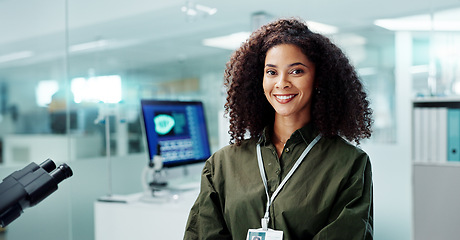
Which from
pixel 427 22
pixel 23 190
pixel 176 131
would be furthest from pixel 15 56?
pixel 427 22

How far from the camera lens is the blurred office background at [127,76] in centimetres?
312

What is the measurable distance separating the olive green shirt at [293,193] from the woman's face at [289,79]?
0.10 meters

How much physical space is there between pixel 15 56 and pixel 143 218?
2.02 m

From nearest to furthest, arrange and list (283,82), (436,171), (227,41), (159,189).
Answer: (283,82)
(159,189)
(436,171)
(227,41)

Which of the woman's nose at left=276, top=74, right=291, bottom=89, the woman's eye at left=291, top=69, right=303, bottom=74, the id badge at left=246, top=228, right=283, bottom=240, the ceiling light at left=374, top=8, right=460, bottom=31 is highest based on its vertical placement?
the ceiling light at left=374, top=8, right=460, bottom=31

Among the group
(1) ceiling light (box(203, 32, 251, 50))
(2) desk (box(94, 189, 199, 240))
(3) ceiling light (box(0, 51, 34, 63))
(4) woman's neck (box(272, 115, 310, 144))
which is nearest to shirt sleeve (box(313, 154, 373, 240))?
(4) woman's neck (box(272, 115, 310, 144))

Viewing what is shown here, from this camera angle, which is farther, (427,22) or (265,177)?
(427,22)

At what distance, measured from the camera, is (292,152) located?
1.38m

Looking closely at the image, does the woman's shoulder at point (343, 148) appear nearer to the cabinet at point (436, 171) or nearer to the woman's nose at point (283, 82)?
the woman's nose at point (283, 82)

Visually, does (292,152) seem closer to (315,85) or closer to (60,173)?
(315,85)

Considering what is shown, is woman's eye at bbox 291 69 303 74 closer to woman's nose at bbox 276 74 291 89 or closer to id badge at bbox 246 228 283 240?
woman's nose at bbox 276 74 291 89

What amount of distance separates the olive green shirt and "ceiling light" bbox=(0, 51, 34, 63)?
8.12ft

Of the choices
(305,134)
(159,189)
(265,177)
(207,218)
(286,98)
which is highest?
(286,98)

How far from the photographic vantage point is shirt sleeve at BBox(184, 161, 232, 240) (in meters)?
1.39
